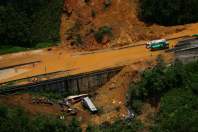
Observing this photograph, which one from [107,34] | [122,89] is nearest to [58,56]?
[107,34]

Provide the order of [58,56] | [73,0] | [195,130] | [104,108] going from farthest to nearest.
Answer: [73,0] → [58,56] → [104,108] → [195,130]

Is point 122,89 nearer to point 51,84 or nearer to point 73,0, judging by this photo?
point 51,84

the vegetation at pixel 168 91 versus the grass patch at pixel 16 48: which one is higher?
the grass patch at pixel 16 48

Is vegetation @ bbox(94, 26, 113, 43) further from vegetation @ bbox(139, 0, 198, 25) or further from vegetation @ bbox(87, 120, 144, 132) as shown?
vegetation @ bbox(87, 120, 144, 132)

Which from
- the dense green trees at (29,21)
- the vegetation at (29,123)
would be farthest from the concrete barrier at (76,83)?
the dense green trees at (29,21)

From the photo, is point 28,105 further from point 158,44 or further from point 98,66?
point 158,44

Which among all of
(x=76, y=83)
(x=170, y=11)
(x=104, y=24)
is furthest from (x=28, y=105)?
(x=170, y=11)

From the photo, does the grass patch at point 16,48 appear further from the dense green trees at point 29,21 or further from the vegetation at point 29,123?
the vegetation at point 29,123
